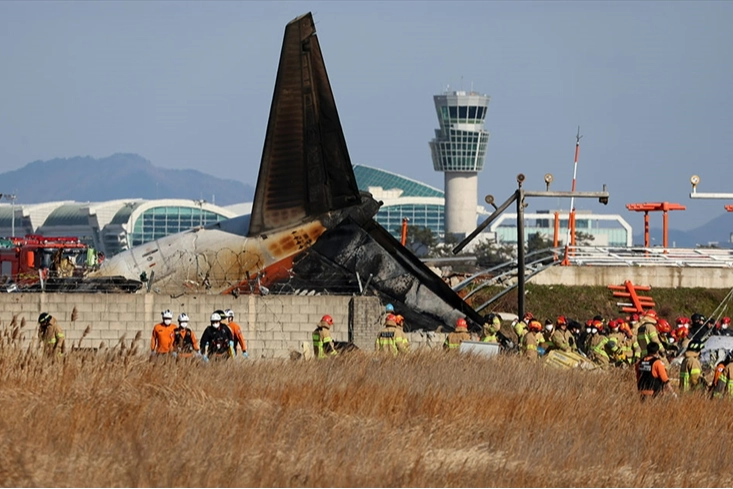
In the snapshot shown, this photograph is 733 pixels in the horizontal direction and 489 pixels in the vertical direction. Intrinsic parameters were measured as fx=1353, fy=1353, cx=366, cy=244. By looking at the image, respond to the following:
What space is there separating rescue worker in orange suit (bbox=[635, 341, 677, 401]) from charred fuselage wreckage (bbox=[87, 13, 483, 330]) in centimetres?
1245

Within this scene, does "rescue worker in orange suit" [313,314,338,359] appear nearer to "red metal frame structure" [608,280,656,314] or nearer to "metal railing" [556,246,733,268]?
"red metal frame structure" [608,280,656,314]

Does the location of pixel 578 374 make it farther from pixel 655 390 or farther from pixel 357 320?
pixel 357 320

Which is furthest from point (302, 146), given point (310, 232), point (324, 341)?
point (324, 341)

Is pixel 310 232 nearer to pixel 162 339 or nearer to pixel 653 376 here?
pixel 162 339

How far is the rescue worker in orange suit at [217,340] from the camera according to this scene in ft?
80.8

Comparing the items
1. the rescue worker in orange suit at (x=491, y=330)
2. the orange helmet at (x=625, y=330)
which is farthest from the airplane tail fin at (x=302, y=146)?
the orange helmet at (x=625, y=330)

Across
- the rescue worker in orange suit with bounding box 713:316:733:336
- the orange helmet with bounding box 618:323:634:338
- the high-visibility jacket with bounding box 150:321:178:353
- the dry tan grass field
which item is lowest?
the dry tan grass field

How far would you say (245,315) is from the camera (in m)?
33.8

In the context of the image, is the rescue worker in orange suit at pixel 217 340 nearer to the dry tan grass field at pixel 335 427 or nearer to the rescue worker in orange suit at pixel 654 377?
the dry tan grass field at pixel 335 427

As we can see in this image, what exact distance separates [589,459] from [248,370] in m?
6.79

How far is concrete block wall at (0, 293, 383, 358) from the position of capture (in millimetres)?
33594

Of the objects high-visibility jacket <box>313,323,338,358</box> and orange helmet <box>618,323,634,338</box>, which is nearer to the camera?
high-visibility jacket <box>313,323,338,358</box>

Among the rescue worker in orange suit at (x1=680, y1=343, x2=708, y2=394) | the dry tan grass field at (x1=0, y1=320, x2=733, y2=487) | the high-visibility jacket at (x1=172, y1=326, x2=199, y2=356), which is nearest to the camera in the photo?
the dry tan grass field at (x1=0, y1=320, x2=733, y2=487)

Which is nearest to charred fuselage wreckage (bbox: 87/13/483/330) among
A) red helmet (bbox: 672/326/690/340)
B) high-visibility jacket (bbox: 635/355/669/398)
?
red helmet (bbox: 672/326/690/340)
